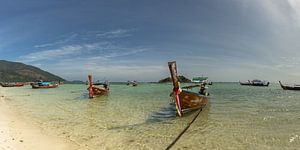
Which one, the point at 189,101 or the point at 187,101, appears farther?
the point at 189,101

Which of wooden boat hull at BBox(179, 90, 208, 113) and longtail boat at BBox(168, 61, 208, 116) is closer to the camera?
longtail boat at BBox(168, 61, 208, 116)

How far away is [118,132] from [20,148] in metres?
5.23

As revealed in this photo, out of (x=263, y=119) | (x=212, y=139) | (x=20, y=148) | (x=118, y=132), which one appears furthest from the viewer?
(x=263, y=119)

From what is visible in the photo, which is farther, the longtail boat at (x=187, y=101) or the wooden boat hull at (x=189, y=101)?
the wooden boat hull at (x=189, y=101)

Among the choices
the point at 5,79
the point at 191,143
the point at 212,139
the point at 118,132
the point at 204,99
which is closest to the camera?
the point at 191,143

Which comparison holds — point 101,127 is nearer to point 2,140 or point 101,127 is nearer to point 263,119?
point 2,140

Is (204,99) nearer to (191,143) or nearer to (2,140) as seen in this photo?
(191,143)

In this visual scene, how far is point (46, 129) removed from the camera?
45.3ft

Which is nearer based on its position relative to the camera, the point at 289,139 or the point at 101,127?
the point at 289,139

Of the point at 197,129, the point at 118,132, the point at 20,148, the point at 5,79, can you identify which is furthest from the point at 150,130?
the point at 5,79

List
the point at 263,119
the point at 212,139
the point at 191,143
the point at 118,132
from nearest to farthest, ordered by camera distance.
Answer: the point at 191,143 < the point at 212,139 < the point at 118,132 < the point at 263,119

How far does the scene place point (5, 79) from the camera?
191m

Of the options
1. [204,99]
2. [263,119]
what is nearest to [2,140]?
[263,119]

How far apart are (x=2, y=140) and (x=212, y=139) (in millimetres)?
9056
